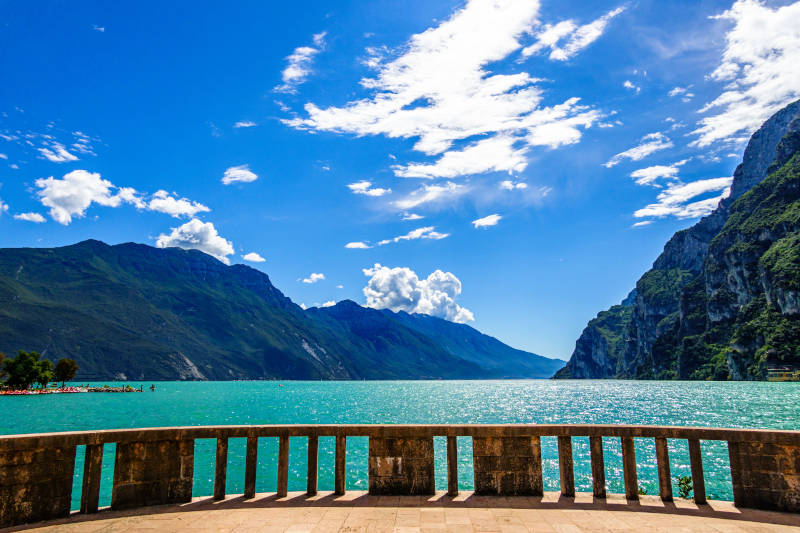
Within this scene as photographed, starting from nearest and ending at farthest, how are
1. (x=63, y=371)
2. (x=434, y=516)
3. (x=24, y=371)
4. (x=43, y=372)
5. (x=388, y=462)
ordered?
1. (x=434, y=516)
2. (x=388, y=462)
3. (x=24, y=371)
4. (x=43, y=372)
5. (x=63, y=371)

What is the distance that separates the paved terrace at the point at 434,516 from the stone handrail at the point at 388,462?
0.99ft

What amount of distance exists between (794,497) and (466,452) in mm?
40780

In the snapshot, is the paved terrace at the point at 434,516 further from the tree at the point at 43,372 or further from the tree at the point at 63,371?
the tree at the point at 63,371

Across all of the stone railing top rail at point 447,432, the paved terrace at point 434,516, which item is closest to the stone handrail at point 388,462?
the stone railing top rail at point 447,432

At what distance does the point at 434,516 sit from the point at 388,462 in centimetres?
180

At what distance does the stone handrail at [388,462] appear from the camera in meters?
9.00

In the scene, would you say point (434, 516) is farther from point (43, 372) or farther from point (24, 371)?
point (43, 372)

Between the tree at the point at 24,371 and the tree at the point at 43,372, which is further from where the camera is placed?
the tree at the point at 43,372

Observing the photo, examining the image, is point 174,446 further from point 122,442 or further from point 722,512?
point 722,512

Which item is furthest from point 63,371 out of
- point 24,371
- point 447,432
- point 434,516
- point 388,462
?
point 434,516

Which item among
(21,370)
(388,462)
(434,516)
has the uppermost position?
(21,370)

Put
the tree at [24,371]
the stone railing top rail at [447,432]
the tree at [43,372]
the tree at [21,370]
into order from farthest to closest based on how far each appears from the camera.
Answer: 1. the tree at [43,372]
2. the tree at [24,371]
3. the tree at [21,370]
4. the stone railing top rail at [447,432]

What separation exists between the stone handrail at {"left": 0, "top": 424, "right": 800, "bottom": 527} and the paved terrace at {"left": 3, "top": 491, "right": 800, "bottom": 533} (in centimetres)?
30

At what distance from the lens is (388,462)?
34.4 ft
